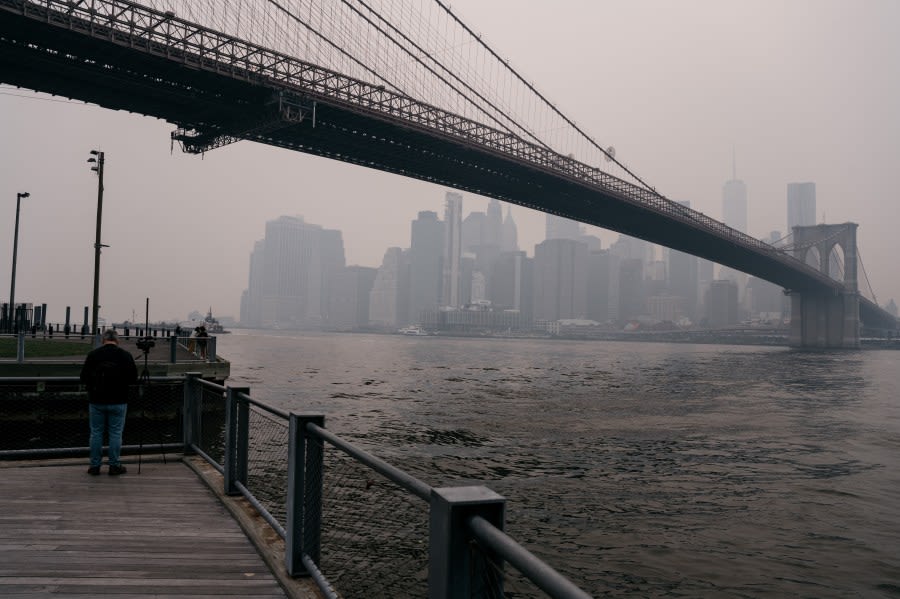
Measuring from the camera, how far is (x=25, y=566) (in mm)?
4637

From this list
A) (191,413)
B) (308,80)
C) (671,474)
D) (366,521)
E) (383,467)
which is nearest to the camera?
(383,467)

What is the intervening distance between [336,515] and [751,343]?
563 ft

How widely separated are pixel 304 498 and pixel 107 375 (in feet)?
12.7

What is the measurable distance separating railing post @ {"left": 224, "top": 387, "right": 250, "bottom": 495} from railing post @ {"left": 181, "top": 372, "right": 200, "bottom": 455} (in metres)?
1.87

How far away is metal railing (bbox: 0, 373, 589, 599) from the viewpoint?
2.63 meters

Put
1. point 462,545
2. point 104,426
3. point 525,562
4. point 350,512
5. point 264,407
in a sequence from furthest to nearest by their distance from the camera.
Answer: point 350,512 → point 104,426 → point 264,407 → point 462,545 → point 525,562

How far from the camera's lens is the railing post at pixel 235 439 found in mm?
6500

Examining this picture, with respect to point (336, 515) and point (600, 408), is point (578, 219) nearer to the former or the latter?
point (600, 408)

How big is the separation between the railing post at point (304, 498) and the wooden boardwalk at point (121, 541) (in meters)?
0.24

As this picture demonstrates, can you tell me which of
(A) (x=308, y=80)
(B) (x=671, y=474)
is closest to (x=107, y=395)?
(B) (x=671, y=474)

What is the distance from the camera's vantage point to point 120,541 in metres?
5.27

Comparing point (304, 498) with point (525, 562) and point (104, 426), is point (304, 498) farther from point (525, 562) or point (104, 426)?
point (104, 426)

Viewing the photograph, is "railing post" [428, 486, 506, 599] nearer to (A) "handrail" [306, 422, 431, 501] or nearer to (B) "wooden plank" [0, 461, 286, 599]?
(A) "handrail" [306, 422, 431, 501]

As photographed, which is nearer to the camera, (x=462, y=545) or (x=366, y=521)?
(x=462, y=545)
